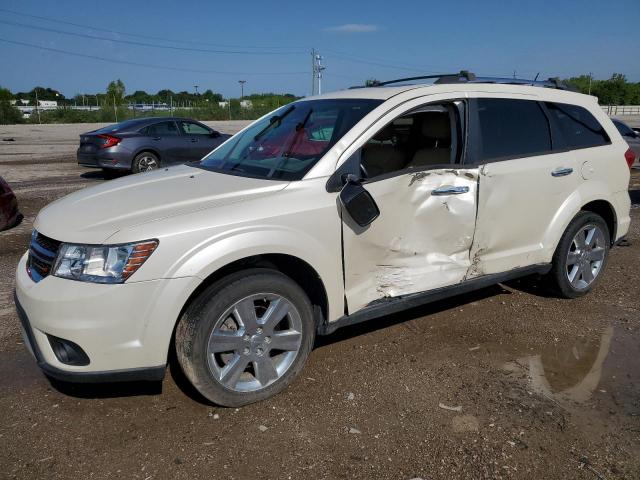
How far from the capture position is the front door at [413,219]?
347 centimetres

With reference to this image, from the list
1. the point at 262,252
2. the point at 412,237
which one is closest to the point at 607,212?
the point at 412,237

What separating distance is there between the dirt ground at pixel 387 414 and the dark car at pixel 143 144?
335 inches

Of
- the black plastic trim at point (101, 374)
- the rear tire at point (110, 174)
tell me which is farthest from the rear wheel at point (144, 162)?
the black plastic trim at point (101, 374)

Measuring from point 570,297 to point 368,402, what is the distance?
2607mm

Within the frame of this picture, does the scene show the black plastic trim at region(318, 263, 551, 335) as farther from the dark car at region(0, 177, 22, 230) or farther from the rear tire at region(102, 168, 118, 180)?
the rear tire at region(102, 168, 118, 180)

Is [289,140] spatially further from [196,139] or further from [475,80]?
[196,139]

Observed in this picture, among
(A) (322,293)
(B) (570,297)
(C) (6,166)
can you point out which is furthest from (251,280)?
(C) (6,166)

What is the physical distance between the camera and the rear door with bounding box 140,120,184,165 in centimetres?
1296

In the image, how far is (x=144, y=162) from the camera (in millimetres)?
12820

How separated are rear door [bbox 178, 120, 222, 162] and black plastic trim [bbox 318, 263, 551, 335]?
406 inches

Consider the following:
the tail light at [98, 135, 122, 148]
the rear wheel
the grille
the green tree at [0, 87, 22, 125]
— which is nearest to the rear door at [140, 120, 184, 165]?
the rear wheel

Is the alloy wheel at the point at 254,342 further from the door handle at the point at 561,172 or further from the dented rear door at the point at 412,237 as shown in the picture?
the door handle at the point at 561,172

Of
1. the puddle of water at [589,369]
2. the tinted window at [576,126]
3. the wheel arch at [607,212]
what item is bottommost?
the puddle of water at [589,369]

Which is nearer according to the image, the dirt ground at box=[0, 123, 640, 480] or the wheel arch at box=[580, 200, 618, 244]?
the dirt ground at box=[0, 123, 640, 480]
